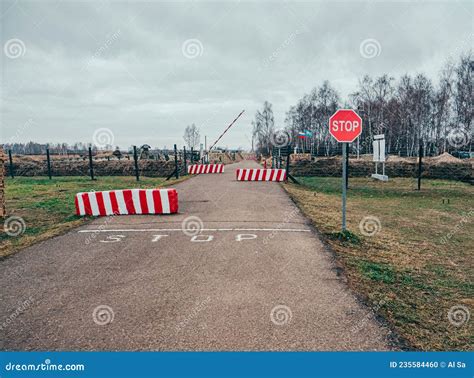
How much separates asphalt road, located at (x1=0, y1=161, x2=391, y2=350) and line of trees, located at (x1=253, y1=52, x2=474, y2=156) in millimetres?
33698

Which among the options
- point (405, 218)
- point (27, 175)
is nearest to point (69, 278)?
point (405, 218)

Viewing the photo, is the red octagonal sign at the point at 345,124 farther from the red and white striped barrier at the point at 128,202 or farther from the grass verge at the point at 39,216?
the grass verge at the point at 39,216

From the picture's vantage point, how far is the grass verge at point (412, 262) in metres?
3.46

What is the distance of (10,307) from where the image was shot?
3.80 metres

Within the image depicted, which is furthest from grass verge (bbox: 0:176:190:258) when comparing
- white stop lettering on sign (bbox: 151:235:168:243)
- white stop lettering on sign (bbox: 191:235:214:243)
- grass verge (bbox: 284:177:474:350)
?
grass verge (bbox: 284:177:474:350)

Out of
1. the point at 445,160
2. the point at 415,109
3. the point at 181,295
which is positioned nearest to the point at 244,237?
the point at 181,295

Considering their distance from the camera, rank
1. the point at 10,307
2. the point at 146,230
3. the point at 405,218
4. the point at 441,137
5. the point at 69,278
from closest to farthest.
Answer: the point at 10,307
the point at 69,278
the point at 146,230
the point at 405,218
the point at 441,137

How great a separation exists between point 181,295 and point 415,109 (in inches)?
1933

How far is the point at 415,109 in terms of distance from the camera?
146ft

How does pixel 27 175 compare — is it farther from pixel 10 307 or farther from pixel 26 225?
pixel 10 307

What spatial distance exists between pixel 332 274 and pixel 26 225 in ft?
24.7

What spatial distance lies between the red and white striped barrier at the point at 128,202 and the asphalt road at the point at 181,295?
220 cm

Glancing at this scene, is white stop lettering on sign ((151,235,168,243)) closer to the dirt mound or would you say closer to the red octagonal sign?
the red octagonal sign

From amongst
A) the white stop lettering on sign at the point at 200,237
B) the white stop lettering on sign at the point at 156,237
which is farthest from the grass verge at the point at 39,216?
the white stop lettering on sign at the point at 200,237
